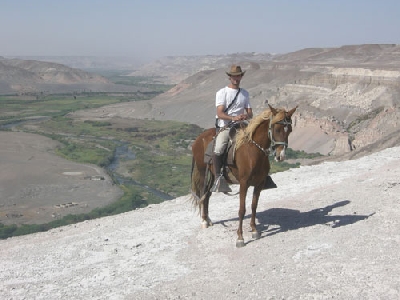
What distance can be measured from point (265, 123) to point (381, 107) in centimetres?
5160

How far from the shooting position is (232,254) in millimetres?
8414

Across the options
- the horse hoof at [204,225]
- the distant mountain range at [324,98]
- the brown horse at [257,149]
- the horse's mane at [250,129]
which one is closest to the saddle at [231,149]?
the brown horse at [257,149]

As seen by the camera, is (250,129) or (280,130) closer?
(280,130)

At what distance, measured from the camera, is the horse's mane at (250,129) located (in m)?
8.38

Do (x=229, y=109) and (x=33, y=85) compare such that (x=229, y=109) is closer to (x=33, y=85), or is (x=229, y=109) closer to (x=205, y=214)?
(x=205, y=214)

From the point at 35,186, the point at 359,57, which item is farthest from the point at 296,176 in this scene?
the point at 359,57

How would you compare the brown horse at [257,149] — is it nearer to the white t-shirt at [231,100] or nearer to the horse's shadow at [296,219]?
the white t-shirt at [231,100]

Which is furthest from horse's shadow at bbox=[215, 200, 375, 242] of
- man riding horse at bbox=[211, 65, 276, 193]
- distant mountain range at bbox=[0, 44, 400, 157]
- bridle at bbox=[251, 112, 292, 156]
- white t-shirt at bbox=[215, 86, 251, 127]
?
distant mountain range at bbox=[0, 44, 400, 157]

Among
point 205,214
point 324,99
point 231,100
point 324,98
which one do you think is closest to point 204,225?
point 205,214

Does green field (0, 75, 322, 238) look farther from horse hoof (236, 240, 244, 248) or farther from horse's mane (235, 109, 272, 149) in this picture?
horse's mane (235, 109, 272, 149)

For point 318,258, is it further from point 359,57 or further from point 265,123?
point 359,57

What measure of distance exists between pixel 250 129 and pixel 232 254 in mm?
2261

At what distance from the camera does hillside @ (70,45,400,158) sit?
50.1 metres

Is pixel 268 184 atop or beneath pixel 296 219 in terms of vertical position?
atop
